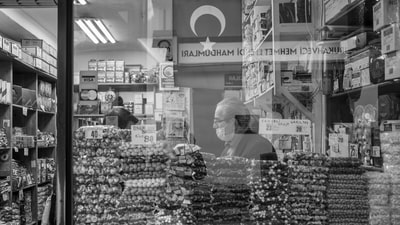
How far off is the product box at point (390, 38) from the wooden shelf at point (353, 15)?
20 cm

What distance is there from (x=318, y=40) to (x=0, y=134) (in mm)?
4104

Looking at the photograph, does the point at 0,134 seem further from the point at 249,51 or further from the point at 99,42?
the point at 249,51

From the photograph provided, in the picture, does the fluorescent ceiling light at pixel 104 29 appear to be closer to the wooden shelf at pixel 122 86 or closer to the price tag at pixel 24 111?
the wooden shelf at pixel 122 86

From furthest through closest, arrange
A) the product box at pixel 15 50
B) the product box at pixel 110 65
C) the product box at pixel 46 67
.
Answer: the product box at pixel 46 67
the product box at pixel 15 50
the product box at pixel 110 65

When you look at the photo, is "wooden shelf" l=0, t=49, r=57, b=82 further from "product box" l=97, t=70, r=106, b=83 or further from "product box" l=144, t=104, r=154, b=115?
"product box" l=144, t=104, r=154, b=115

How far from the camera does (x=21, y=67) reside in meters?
5.86

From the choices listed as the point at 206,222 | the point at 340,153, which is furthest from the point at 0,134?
the point at 340,153

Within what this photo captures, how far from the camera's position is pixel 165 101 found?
6.80 ft

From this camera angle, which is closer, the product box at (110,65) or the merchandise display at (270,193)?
the merchandise display at (270,193)

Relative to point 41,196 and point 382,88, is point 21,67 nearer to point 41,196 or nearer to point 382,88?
point 41,196

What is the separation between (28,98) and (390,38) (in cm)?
535

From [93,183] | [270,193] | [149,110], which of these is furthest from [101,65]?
[270,193]

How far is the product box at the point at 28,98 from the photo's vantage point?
5.80 meters

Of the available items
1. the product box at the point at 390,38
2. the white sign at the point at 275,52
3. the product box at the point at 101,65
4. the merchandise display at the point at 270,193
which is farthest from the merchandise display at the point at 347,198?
the product box at the point at 101,65
